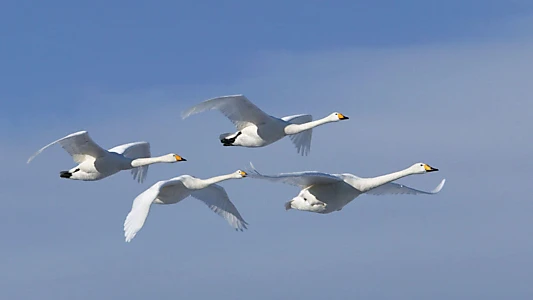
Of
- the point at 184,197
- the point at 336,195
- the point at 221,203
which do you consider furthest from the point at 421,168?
the point at 221,203

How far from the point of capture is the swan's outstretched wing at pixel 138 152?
60.2 metres

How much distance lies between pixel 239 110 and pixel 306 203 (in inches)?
196

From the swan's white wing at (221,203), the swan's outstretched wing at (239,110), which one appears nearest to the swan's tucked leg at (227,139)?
the swan's outstretched wing at (239,110)

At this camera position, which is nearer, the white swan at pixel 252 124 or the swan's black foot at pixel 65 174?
the white swan at pixel 252 124

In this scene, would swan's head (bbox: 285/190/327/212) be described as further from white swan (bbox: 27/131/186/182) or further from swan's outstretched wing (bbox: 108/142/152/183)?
swan's outstretched wing (bbox: 108/142/152/183)

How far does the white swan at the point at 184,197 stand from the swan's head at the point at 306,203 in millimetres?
2320

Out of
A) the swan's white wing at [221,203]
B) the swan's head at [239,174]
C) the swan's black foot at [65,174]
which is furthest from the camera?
the swan's white wing at [221,203]

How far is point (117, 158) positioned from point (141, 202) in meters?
5.95

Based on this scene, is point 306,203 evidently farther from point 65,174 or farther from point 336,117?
point 65,174

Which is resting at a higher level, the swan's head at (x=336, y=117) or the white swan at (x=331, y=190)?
the swan's head at (x=336, y=117)

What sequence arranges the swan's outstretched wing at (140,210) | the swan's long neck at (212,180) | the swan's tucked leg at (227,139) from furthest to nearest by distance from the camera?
the swan's tucked leg at (227,139) → the swan's long neck at (212,180) → the swan's outstretched wing at (140,210)

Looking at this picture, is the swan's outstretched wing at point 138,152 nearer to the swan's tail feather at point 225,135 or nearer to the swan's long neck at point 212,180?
the swan's tail feather at point 225,135

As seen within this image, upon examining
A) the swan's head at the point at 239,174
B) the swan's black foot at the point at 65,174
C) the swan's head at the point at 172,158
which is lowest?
the swan's head at the point at 239,174

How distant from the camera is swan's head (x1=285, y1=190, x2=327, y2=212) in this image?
170 ft
